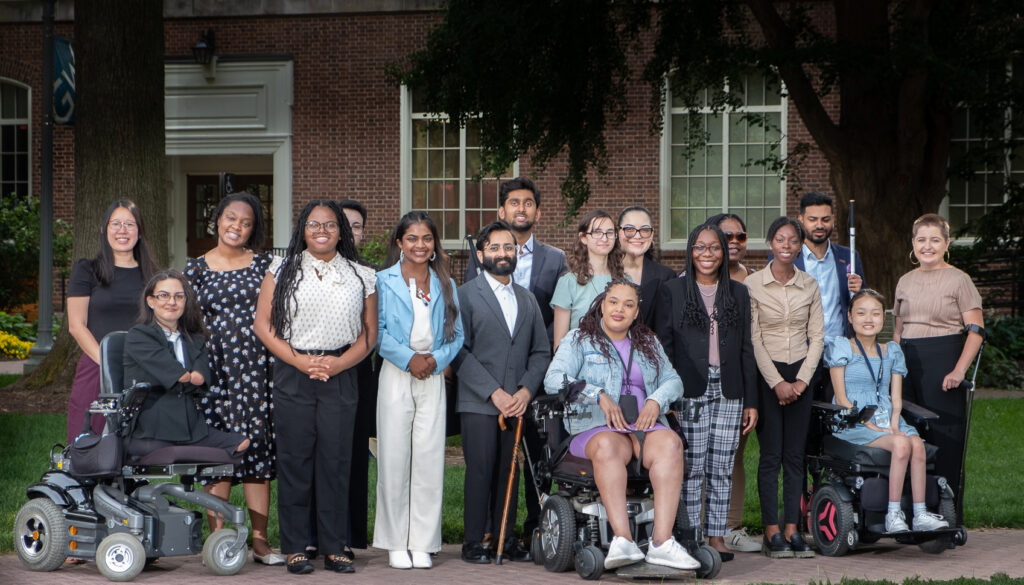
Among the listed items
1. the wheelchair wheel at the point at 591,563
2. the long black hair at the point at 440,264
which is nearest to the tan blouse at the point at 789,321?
the wheelchair wheel at the point at 591,563

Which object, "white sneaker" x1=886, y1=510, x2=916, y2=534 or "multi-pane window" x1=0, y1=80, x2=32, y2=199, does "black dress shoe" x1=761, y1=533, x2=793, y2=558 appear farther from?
"multi-pane window" x1=0, y1=80, x2=32, y2=199

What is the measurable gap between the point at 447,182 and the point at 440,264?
15.9m

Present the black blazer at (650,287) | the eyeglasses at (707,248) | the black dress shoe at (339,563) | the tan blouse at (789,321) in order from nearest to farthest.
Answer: the black dress shoe at (339,563) < the eyeglasses at (707,248) < the black blazer at (650,287) < the tan blouse at (789,321)

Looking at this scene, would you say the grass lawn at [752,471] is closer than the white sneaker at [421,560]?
No

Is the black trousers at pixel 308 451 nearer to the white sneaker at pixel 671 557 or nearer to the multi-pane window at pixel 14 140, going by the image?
the white sneaker at pixel 671 557

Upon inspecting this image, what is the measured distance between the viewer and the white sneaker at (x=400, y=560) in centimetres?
688

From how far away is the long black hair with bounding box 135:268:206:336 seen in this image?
22.1ft

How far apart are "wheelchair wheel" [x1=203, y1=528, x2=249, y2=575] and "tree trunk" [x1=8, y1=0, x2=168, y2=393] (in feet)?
24.6

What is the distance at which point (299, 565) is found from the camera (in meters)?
6.62

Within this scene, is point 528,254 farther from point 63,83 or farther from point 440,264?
point 63,83

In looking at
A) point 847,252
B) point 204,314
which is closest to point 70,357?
point 204,314

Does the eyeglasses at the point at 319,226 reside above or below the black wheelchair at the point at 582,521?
above

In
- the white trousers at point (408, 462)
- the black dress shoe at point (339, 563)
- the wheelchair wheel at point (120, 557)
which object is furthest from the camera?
the white trousers at point (408, 462)

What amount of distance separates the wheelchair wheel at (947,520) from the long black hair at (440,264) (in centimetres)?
292
